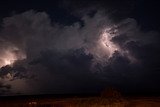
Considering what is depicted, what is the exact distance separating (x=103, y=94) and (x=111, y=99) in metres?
2.51

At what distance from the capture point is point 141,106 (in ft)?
124

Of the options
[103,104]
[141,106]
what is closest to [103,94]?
[103,104]

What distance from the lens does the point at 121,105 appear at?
30234 millimetres

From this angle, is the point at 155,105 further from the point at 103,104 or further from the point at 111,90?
the point at 103,104

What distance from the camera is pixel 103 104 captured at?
28422 mm

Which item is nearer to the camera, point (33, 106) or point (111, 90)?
point (111, 90)

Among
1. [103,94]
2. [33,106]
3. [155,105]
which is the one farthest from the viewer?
→ [155,105]

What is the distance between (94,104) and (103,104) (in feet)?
2.38

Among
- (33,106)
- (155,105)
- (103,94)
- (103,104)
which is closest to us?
(103,104)

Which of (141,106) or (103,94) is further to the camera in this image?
(141,106)

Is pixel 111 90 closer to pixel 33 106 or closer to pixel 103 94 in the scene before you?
pixel 103 94

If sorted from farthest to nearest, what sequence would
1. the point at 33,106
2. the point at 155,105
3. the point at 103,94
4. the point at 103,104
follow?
1. the point at 155,105
2. the point at 33,106
3. the point at 103,94
4. the point at 103,104

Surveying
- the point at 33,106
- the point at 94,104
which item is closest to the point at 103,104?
the point at 94,104

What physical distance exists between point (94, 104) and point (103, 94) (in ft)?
12.2
